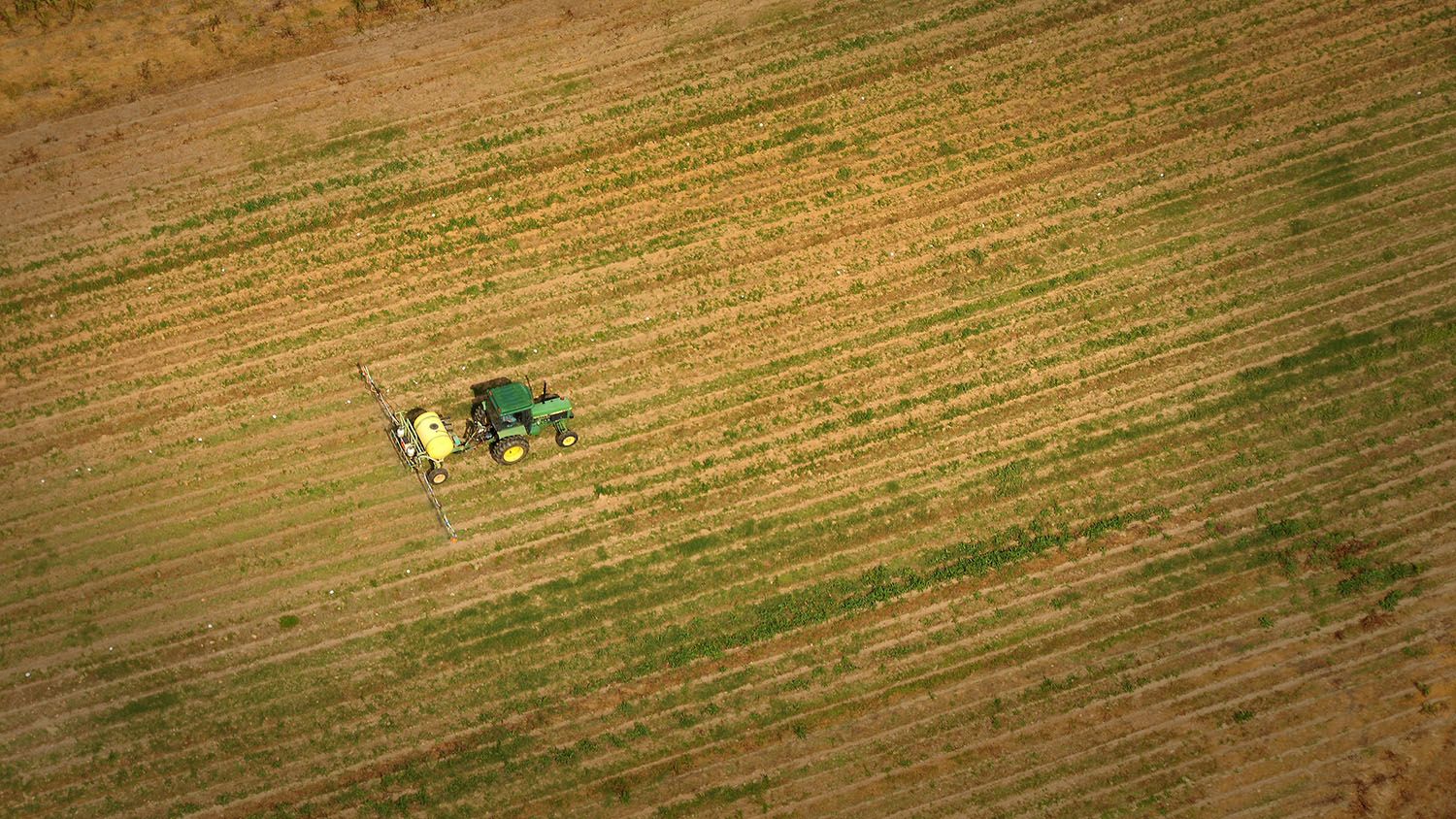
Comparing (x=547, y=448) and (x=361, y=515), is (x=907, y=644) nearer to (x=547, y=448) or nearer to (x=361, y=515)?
(x=547, y=448)

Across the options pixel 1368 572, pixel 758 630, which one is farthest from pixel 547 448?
pixel 1368 572

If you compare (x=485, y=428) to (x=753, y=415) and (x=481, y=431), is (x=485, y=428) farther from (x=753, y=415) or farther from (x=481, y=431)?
(x=753, y=415)

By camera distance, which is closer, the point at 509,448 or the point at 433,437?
the point at 433,437

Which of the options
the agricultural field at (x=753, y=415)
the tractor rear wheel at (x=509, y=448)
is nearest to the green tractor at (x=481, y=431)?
the tractor rear wheel at (x=509, y=448)

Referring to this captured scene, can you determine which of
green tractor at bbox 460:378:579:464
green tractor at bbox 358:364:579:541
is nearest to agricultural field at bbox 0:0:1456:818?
green tractor at bbox 358:364:579:541

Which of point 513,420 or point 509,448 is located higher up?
point 513,420

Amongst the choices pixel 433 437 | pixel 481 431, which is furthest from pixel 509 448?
pixel 433 437

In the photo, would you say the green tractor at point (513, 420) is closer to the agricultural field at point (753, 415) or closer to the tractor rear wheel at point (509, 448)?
the tractor rear wheel at point (509, 448)
